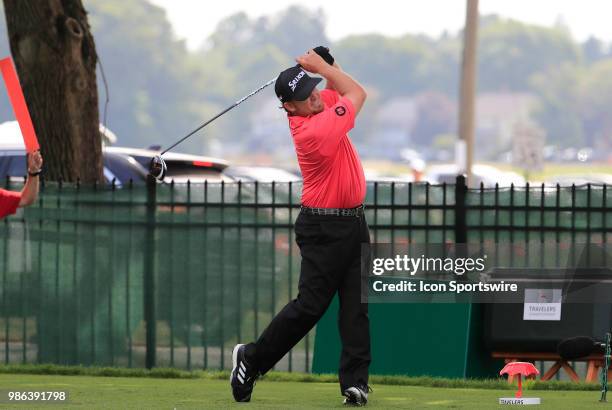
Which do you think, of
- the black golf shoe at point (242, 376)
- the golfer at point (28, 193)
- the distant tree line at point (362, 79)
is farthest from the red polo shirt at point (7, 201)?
the distant tree line at point (362, 79)

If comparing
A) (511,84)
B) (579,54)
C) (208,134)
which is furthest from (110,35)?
(579,54)

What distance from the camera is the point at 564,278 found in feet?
37.9

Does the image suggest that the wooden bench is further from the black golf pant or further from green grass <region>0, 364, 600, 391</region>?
the black golf pant

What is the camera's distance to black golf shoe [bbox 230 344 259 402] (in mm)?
9680

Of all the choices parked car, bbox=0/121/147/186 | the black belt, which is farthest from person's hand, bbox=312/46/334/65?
parked car, bbox=0/121/147/186

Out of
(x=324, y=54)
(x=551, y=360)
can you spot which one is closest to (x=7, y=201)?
(x=324, y=54)

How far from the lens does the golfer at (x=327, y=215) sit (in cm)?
917

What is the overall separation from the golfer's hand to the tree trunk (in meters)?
5.59

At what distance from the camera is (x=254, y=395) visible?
10.6m

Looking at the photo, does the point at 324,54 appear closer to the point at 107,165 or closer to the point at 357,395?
the point at 357,395

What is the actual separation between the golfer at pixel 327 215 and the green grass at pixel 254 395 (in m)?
0.37

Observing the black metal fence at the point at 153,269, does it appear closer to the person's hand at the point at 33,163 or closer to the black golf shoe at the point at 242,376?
the black golf shoe at the point at 242,376

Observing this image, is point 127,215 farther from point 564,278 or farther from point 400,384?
point 564,278

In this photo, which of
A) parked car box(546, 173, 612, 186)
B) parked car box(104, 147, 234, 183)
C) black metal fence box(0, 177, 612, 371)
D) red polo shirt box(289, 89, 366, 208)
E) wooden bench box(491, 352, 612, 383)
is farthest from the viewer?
parked car box(104, 147, 234, 183)
